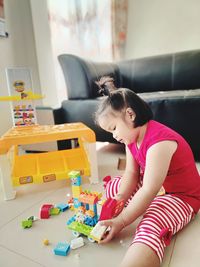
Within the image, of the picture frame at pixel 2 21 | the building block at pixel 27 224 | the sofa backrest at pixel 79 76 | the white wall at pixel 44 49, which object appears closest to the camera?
the building block at pixel 27 224

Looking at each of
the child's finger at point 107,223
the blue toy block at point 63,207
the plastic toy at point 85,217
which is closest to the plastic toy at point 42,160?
the blue toy block at point 63,207

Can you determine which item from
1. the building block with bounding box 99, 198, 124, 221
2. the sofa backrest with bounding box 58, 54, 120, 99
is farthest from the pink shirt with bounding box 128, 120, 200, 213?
the sofa backrest with bounding box 58, 54, 120, 99

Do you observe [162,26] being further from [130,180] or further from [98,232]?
[98,232]

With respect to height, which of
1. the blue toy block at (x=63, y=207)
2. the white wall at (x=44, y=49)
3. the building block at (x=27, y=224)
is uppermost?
the white wall at (x=44, y=49)

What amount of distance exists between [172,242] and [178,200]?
104 mm

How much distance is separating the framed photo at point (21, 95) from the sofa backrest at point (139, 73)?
311mm

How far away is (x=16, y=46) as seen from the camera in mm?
1481

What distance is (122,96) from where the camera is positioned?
21.6 inches

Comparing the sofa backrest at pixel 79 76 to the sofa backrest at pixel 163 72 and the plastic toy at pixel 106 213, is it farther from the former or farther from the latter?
the plastic toy at pixel 106 213

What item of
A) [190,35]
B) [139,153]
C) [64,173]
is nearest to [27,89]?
[64,173]

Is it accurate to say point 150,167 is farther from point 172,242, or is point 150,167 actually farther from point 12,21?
point 12,21

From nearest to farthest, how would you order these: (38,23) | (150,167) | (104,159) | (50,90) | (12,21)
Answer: (150,167), (104,159), (12,21), (38,23), (50,90)

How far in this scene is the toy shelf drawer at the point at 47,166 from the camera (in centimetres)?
82

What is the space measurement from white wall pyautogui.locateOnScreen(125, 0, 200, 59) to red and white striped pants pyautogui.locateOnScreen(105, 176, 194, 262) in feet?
5.08
